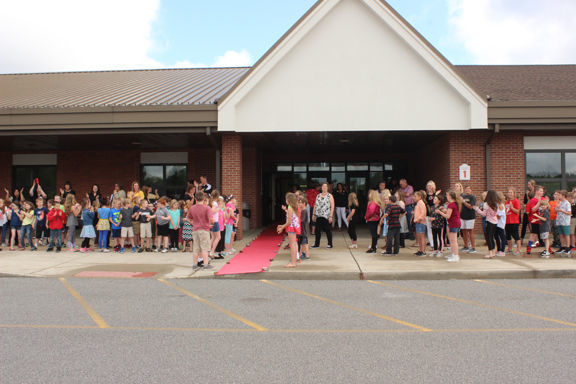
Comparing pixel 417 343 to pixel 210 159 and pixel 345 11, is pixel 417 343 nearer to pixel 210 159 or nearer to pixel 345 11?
pixel 345 11

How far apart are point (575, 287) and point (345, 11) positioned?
9.97 m

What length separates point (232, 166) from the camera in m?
14.6

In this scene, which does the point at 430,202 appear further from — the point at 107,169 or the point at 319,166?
the point at 107,169

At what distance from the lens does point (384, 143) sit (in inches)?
725

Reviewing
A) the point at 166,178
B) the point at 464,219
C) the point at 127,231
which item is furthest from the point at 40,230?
the point at 464,219

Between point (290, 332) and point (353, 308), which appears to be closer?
point (290, 332)

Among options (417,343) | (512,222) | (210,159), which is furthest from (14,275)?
(512,222)

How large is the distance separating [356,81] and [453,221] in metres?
5.73

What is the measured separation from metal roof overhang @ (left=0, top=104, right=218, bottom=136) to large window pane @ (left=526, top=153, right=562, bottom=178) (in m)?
10.1

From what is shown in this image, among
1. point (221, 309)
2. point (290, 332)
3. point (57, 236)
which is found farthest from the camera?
point (57, 236)

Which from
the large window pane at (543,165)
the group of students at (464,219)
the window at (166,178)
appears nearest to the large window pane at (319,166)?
the window at (166,178)

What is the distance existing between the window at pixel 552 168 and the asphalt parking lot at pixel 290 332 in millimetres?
7738

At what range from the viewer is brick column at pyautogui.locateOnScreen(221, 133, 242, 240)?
14.6m

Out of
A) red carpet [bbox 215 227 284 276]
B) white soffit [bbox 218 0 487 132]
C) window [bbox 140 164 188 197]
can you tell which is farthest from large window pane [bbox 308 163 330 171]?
white soffit [bbox 218 0 487 132]
